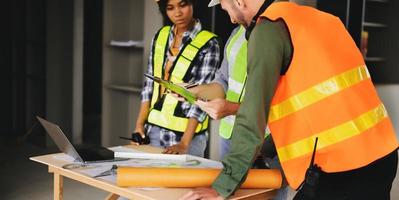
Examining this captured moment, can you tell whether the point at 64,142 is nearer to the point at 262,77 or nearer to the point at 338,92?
the point at 262,77

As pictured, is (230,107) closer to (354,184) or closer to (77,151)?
(354,184)

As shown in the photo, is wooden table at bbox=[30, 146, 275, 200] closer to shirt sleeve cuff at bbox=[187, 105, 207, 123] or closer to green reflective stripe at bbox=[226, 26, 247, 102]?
green reflective stripe at bbox=[226, 26, 247, 102]

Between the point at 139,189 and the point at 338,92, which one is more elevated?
the point at 338,92

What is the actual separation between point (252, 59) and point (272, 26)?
10 centimetres

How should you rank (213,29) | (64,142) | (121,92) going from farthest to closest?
1. (121,92)
2. (213,29)
3. (64,142)

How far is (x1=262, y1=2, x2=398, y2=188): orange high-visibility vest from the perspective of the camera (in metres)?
1.32

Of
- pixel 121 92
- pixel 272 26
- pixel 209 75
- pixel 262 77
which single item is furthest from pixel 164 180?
pixel 121 92

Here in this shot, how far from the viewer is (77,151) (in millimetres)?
1945

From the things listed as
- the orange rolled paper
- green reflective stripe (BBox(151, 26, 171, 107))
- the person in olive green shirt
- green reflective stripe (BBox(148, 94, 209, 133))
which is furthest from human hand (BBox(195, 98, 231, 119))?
green reflective stripe (BBox(151, 26, 171, 107))

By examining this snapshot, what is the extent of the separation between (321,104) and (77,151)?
1023mm

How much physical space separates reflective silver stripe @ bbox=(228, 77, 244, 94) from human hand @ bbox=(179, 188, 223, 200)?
732 mm

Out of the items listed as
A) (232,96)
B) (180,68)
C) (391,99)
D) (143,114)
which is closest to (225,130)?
(232,96)

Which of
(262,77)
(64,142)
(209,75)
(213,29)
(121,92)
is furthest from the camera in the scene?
(121,92)

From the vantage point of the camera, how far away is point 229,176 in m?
1.40
